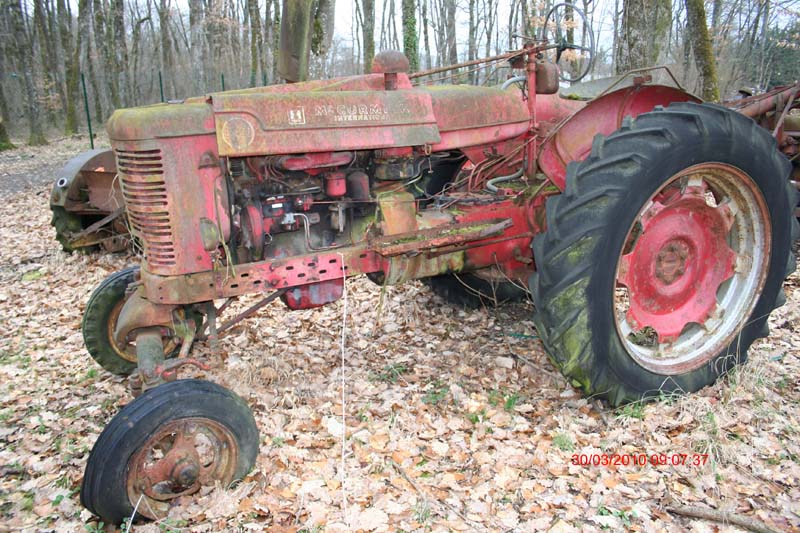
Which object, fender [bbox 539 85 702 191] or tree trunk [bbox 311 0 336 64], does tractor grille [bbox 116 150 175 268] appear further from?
tree trunk [bbox 311 0 336 64]

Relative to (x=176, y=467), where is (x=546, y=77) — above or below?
above

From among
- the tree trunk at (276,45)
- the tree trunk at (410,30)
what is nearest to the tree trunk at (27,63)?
the tree trunk at (276,45)

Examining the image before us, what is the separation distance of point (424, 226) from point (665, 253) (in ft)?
4.42

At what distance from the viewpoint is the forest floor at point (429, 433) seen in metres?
2.53

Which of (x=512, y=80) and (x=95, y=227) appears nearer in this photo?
(x=512, y=80)

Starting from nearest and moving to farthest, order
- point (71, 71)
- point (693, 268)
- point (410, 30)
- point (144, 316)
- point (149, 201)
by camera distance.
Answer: point (149, 201) < point (144, 316) < point (693, 268) < point (410, 30) < point (71, 71)

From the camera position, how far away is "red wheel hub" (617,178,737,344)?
3.24 meters

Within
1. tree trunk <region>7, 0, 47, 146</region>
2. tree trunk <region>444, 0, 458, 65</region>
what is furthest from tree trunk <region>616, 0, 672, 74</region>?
tree trunk <region>444, 0, 458, 65</region>

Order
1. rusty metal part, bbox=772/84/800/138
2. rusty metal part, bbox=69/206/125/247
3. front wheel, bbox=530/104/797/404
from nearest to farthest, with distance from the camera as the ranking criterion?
front wheel, bbox=530/104/797/404
rusty metal part, bbox=772/84/800/138
rusty metal part, bbox=69/206/125/247

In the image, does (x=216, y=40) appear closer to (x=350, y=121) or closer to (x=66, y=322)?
(x=66, y=322)

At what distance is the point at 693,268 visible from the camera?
345cm

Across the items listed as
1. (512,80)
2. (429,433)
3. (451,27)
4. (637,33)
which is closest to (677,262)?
(512,80)

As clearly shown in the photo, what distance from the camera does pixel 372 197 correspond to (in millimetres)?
3344
